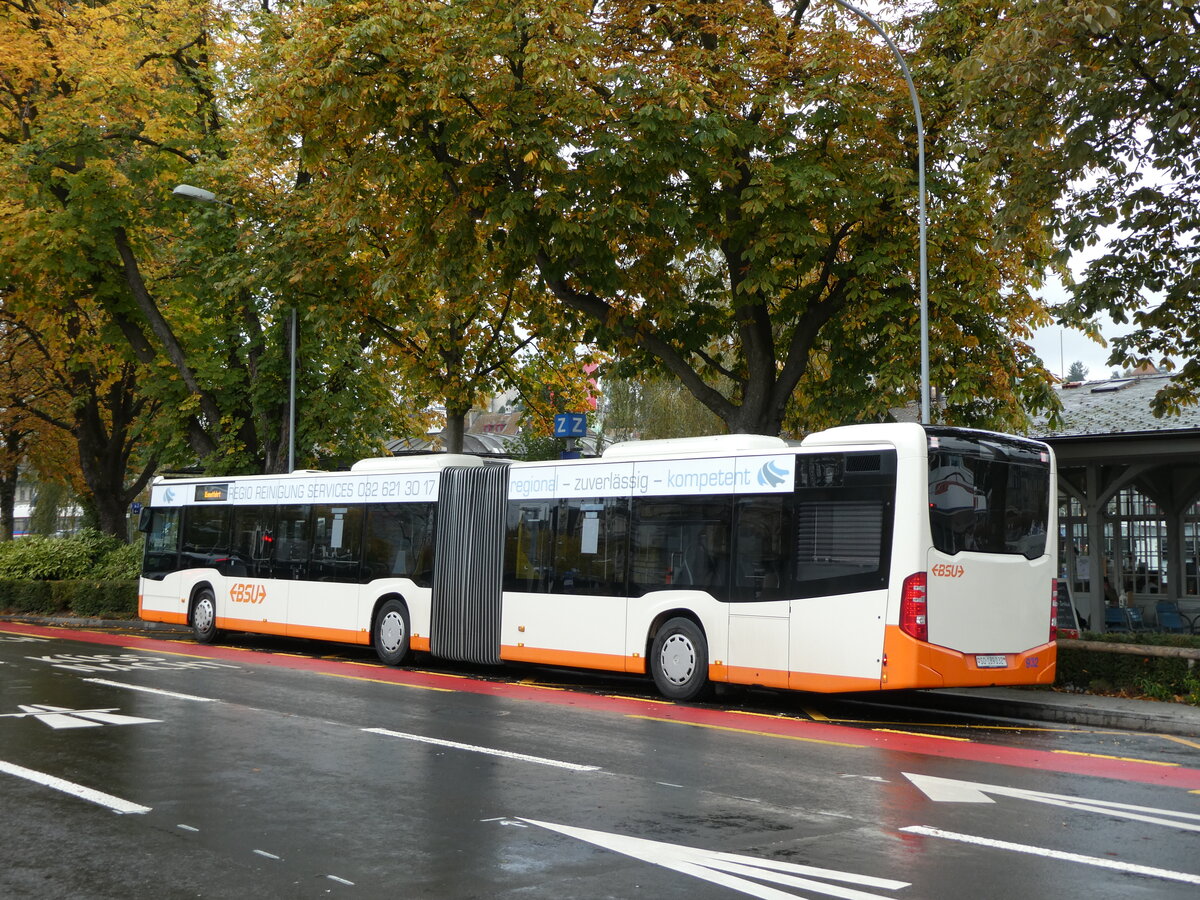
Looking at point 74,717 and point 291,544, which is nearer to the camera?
point 74,717

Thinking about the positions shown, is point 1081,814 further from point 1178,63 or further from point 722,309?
point 722,309

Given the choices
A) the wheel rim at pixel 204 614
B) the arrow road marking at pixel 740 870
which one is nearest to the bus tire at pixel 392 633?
the wheel rim at pixel 204 614

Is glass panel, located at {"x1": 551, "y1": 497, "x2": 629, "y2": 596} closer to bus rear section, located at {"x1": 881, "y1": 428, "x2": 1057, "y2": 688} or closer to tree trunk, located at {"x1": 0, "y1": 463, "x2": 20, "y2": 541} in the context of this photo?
bus rear section, located at {"x1": 881, "y1": 428, "x2": 1057, "y2": 688}

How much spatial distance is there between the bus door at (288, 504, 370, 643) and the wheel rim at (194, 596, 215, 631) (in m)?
2.65

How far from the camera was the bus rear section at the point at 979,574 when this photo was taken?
42.0 feet

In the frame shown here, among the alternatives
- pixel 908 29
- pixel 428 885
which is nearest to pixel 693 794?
pixel 428 885

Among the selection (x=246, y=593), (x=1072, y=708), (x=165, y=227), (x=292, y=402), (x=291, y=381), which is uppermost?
(x=165, y=227)

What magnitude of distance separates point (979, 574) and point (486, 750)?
5853 millimetres

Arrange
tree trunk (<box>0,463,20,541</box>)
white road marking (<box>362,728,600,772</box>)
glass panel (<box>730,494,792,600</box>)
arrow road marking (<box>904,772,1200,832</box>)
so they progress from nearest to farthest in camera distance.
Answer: arrow road marking (<box>904,772,1200,832</box>) → white road marking (<box>362,728,600,772</box>) → glass panel (<box>730,494,792,600</box>) → tree trunk (<box>0,463,20,541</box>)

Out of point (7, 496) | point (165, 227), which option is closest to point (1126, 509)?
point (165, 227)

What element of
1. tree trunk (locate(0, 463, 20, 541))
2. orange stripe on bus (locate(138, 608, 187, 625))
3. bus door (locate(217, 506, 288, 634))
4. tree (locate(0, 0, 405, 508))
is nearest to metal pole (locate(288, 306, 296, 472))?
tree (locate(0, 0, 405, 508))

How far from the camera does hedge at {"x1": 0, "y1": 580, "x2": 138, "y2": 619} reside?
3052cm

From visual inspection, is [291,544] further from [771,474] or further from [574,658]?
[771,474]

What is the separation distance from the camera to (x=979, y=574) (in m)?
13.3
